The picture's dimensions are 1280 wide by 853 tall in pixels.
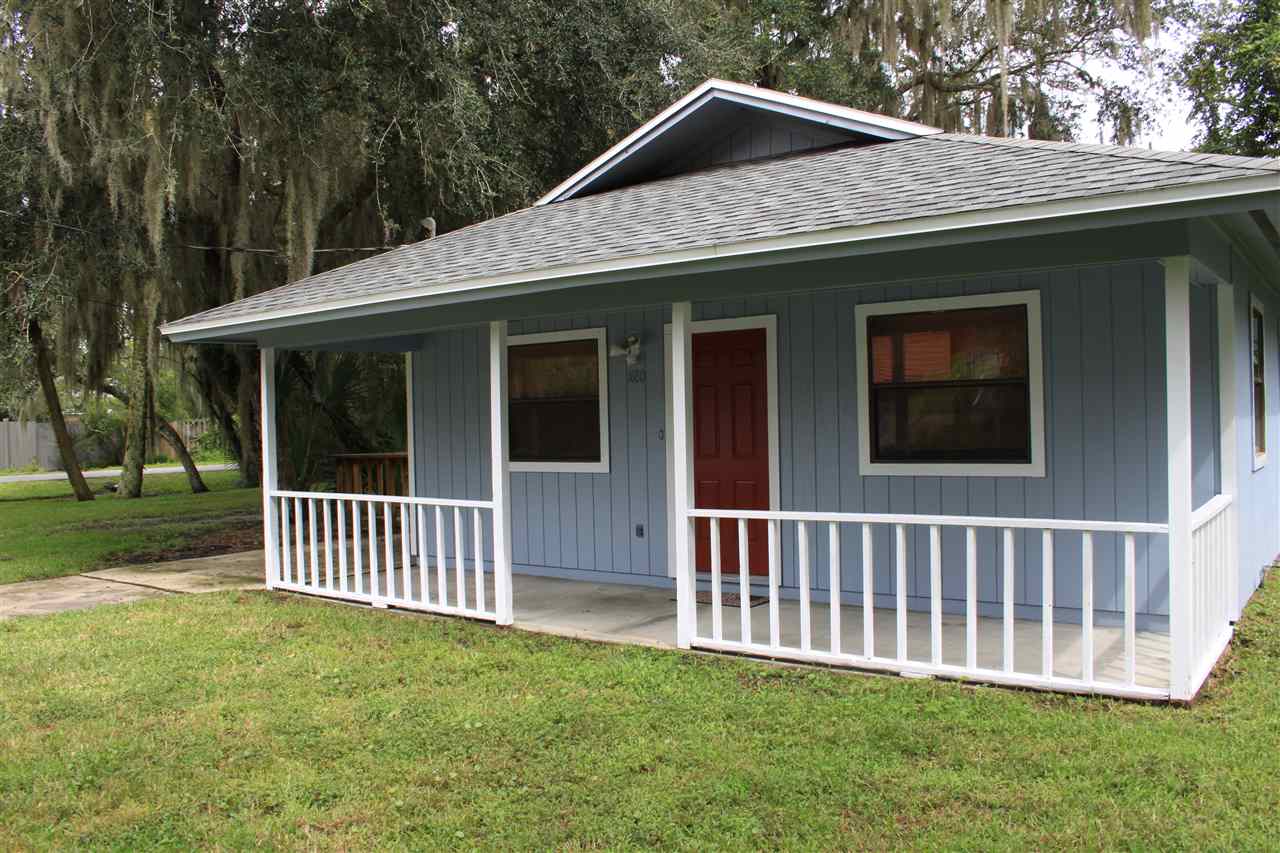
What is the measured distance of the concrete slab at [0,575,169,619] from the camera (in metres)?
7.72

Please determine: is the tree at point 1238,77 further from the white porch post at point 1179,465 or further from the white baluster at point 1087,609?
the white baluster at point 1087,609

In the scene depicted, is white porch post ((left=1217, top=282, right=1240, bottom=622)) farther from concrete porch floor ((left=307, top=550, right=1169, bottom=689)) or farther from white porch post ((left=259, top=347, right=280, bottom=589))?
white porch post ((left=259, top=347, right=280, bottom=589))

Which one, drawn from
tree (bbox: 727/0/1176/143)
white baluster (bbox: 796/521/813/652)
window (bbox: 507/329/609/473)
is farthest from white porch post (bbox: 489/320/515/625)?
tree (bbox: 727/0/1176/143)

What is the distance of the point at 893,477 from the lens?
21.6 ft

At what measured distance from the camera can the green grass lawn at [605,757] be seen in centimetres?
344

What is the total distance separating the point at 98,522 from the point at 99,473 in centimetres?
1243

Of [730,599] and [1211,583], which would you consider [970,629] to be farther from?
[730,599]

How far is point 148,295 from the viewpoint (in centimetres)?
1129

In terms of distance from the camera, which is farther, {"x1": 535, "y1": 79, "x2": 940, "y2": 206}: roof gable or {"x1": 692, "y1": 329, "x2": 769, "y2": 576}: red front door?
{"x1": 535, "y1": 79, "x2": 940, "y2": 206}: roof gable

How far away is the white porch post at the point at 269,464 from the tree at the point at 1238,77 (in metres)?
14.4

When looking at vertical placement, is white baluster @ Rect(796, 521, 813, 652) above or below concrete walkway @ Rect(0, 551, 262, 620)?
above

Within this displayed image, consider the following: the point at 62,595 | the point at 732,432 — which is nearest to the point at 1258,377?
the point at 732,432

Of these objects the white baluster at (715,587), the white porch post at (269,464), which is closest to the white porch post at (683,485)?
the white baluster at (715,587)

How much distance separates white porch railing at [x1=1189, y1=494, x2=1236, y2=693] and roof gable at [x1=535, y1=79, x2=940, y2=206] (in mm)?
3389
